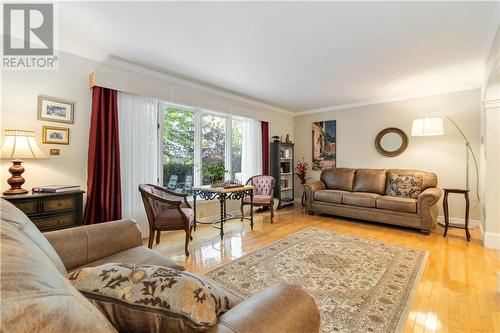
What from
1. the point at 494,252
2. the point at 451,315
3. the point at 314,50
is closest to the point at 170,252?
the point at 451,315

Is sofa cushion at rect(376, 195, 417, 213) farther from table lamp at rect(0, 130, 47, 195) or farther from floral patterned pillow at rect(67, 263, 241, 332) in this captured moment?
table lamp at rect(0, 130, 47, 195)

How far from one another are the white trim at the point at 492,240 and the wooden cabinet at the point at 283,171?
3385 millimetres

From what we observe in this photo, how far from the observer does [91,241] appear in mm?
1578

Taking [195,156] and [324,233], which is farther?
[195,156]

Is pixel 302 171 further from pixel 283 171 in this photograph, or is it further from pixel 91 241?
pixel 91 241

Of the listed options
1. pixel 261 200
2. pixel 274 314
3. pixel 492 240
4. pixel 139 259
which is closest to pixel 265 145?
pixel 261 200

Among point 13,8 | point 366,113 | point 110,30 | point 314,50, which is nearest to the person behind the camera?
point 13,8

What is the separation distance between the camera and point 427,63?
10.6 feet

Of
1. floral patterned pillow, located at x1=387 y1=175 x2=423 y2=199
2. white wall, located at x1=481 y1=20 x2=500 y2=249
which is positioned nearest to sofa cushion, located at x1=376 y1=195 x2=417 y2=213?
floral patterned pillow, located at x1=387 y1=175 x2=423 y2=199

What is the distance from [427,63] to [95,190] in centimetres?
465

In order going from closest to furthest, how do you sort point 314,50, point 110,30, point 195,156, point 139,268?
1. point 139,268
2. point 110,30
3. point 314,50
4. point 195,156

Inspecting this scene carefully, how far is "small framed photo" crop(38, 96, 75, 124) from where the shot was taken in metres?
2.61

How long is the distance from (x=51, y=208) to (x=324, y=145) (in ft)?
17.2

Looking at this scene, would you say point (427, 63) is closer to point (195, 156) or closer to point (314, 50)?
point (314, 50)
